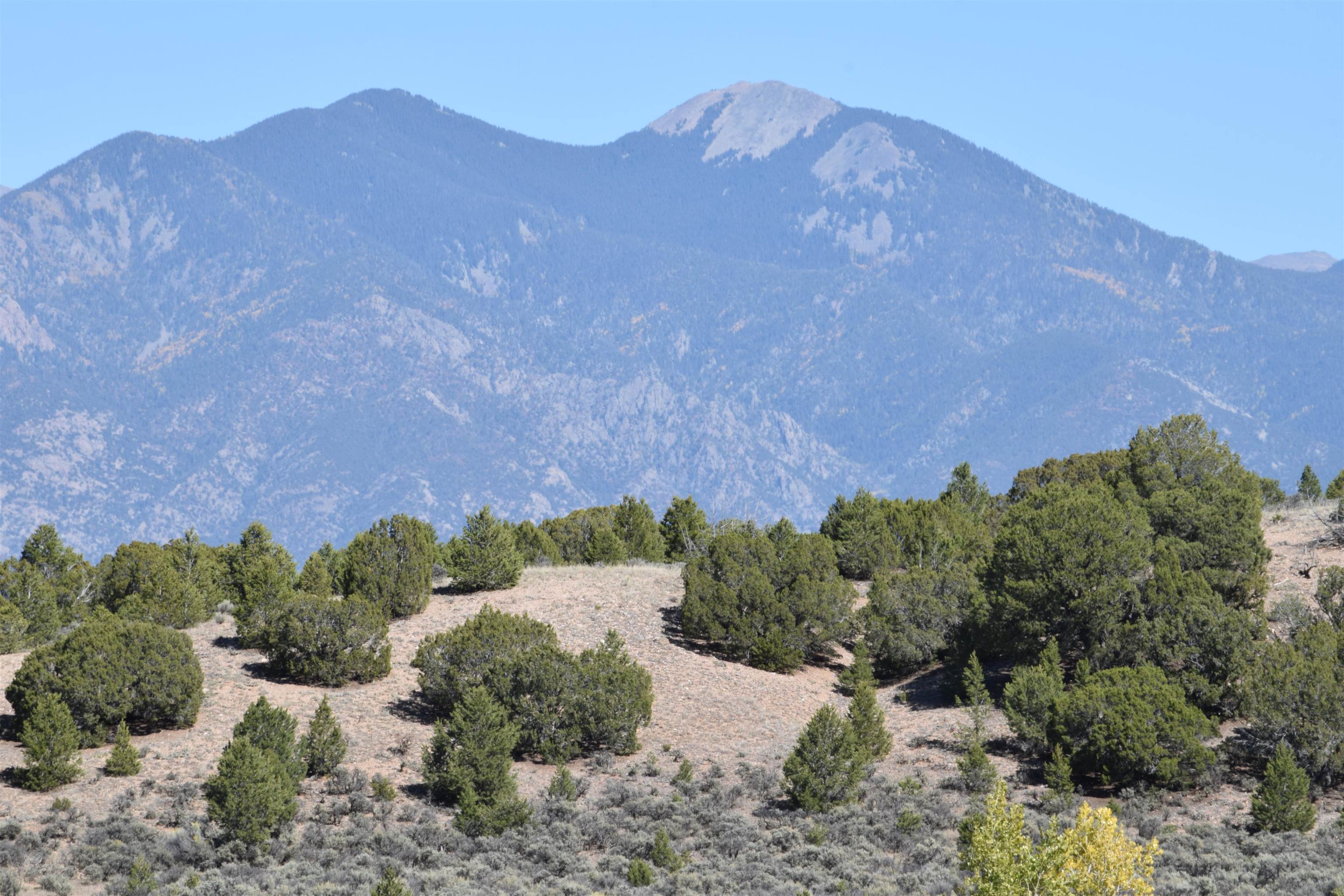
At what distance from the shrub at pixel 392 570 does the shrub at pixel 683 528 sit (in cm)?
1763

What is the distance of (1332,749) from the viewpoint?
35.2 metres

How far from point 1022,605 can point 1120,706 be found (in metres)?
7.40

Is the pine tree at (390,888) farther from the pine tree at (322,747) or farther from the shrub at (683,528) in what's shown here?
the shrub at (683,528)

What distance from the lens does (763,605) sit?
1907 inches

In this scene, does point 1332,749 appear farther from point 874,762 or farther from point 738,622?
point 738,622

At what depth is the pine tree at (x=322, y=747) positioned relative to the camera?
35781 mm

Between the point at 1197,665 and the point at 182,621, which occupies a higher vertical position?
the point at 1197,665

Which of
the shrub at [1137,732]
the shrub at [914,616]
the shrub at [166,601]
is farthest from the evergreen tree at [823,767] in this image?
the shrub at [166,601]

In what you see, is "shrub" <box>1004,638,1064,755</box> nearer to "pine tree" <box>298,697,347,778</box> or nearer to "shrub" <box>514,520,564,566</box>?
"pine tree" <box>298,697,347,778</box>

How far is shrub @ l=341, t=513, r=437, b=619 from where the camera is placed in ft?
157

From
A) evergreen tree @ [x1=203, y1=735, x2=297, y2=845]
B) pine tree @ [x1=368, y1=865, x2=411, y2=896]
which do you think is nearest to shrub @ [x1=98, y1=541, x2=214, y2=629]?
evergreen tree @ [x1=203, y1=735, x2=297, y2=845]

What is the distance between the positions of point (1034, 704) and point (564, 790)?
1227cm

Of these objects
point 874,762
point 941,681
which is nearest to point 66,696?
point 874,762

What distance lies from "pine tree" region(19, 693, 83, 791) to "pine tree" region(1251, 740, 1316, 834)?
26.1 metres
